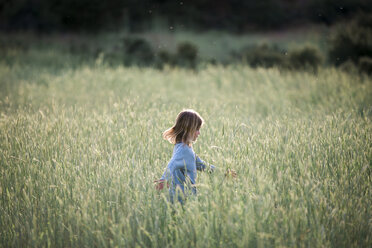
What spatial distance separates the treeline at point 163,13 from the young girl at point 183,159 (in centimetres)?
1201

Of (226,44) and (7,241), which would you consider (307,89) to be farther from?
(226,44)

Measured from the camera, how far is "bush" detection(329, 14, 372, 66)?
12.0 metres

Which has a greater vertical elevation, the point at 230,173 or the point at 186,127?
the point at 186,127

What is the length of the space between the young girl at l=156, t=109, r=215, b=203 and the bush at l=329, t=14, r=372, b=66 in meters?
11.3

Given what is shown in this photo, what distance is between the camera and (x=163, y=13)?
23.5 metres

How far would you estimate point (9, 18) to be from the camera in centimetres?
1866

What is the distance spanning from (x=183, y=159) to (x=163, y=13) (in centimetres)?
2264

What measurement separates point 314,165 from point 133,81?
627 centimetres

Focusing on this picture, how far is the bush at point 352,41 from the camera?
12016 mm

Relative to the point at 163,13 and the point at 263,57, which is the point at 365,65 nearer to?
the point at 263,57

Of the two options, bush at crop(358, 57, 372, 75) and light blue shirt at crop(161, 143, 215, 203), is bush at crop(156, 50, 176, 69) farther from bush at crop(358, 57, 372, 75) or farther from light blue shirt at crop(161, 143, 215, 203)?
light blue shirt at crop(161, 143, 215, 203)

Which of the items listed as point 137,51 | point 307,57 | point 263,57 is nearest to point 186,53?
point 137,51

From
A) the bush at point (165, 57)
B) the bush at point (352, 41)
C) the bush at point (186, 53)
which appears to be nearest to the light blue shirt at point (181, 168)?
the bush at point (352, 41)

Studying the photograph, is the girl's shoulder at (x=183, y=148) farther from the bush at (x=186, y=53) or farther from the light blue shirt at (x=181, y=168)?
the bush at (x=186, y=53)
